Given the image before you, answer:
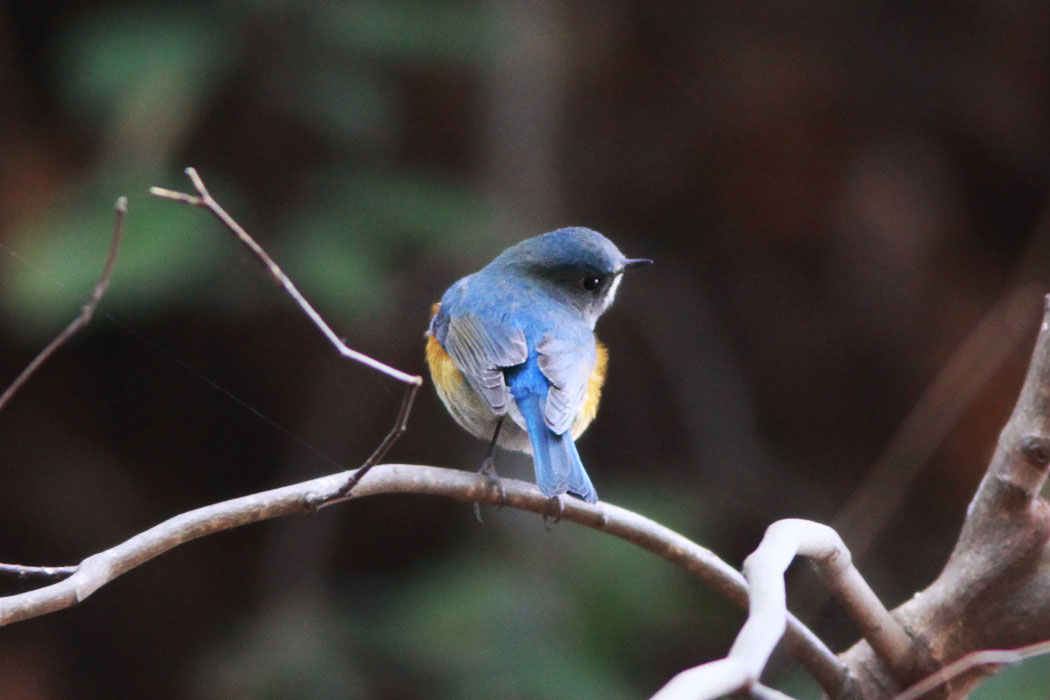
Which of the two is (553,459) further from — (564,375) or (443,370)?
(443,370)

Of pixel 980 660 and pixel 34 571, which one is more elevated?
pixel 980 660

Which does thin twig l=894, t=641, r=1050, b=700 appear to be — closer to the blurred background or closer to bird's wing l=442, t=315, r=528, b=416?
bird's wing l=442, t=315, r=528, b=416

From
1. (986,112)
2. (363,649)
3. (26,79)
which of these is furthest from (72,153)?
(986,112)

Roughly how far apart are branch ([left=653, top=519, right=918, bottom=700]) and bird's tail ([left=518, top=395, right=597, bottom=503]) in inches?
20.2

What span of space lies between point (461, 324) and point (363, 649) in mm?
1794

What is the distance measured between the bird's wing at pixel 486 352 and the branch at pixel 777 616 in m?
1.01

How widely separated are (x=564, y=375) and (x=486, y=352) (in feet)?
0.70

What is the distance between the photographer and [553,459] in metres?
2.60

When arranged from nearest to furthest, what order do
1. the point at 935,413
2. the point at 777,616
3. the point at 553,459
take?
the point at 777,616, the point at 553,459, the point at 935,413

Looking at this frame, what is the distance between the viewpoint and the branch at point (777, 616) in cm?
127

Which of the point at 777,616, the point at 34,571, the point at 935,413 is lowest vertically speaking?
the point at 34,571

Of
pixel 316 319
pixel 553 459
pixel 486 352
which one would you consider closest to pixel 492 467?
pixel 553 459

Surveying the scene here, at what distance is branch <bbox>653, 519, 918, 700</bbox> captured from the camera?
1.27 metres

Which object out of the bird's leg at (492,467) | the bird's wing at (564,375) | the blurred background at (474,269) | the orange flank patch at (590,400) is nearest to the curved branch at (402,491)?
the bird's leg at (492,467)
